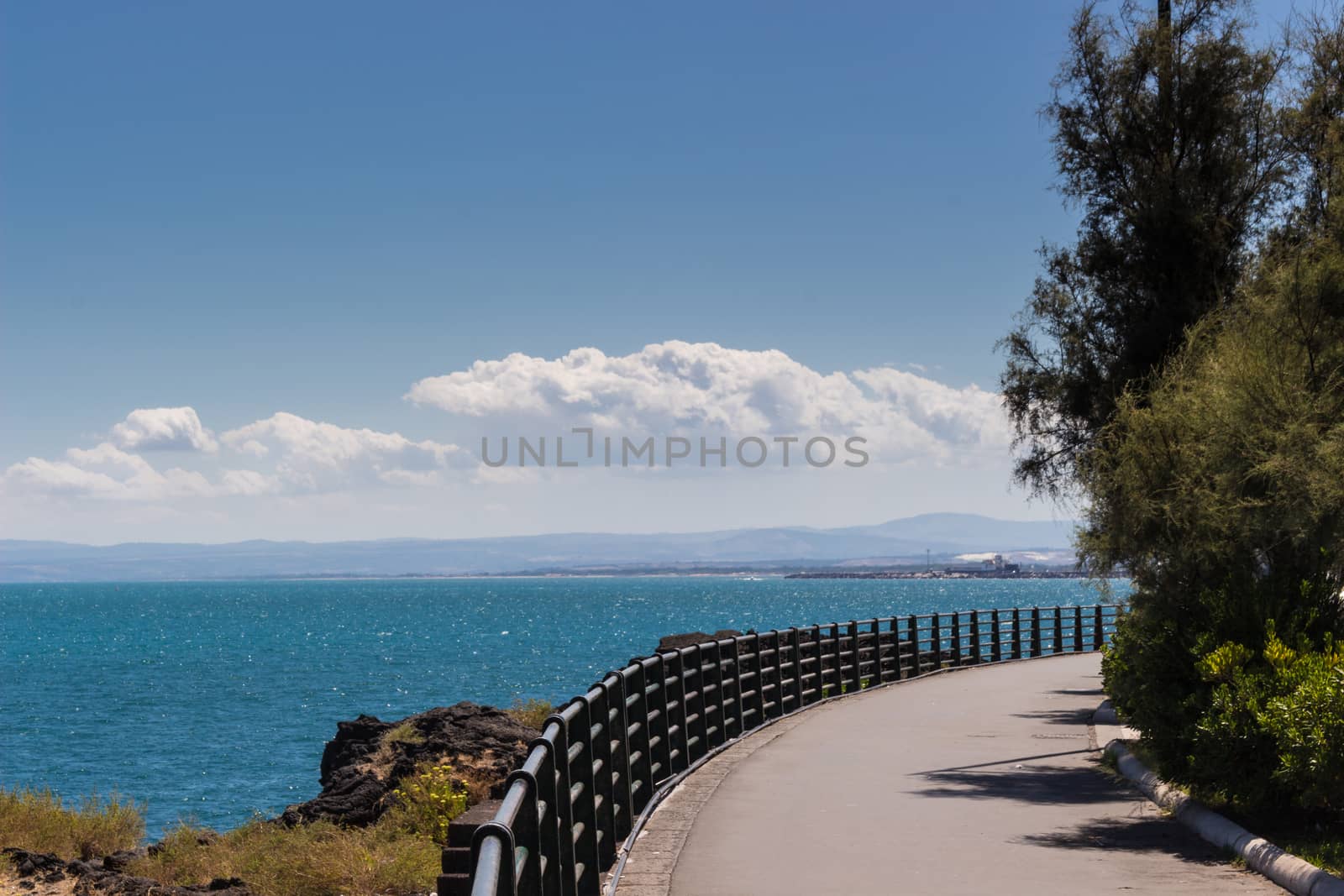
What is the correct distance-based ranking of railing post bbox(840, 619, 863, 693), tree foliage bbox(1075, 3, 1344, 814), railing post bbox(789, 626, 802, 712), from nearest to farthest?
tree foliage bbox(1075, 3, 1344, 814), railing post bbox(789, 626, 802, 712), railing post bbox(840, 619, 863, 693)

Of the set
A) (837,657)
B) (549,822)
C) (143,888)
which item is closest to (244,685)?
(837,657)

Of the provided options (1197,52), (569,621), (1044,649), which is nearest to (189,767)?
(1044,649)

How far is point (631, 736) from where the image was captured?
12125mm

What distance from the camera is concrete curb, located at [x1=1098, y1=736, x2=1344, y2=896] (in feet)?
29.0

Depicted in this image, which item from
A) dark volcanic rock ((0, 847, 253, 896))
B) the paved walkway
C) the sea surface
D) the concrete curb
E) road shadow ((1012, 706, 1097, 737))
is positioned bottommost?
the sea surface

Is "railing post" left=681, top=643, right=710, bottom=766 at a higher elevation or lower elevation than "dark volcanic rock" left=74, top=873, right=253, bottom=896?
higher

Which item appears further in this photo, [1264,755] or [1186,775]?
[1186,775]

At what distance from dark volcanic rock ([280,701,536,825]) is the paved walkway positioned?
288cm

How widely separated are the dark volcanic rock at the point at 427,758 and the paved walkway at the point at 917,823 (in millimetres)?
2884

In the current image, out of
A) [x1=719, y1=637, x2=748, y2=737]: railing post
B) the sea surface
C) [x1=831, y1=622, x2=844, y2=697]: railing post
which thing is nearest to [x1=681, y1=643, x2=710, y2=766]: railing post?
[x1=719, y1=637, x2=748, y2=737]: railing post

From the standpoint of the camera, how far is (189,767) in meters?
39.5

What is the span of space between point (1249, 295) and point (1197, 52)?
7.17 m

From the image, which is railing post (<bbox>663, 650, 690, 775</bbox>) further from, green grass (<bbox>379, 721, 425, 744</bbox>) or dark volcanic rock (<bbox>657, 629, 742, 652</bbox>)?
dark volcanic rock (<bbox>657, 629, 742, 652</bbox>)

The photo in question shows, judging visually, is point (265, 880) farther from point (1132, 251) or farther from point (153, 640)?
point (153, 640)
